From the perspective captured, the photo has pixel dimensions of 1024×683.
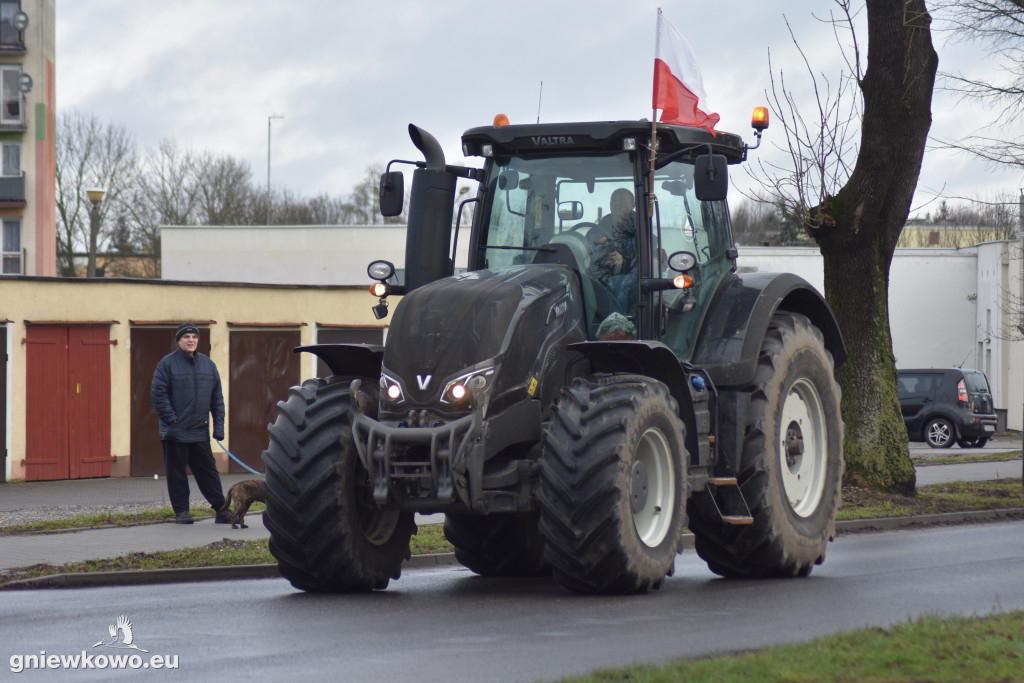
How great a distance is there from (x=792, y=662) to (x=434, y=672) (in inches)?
60.1

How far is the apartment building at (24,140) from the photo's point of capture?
52.9 m

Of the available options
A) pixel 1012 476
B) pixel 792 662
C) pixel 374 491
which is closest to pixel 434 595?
pixel 374 491

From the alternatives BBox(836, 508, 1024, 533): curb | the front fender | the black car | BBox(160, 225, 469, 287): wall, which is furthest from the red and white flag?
BBox(160, 225, 469, 287): wall

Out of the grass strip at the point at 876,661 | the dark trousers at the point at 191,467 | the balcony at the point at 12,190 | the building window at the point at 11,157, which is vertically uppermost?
the building window at the point at 11,157

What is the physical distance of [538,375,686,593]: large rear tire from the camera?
7.94 metres

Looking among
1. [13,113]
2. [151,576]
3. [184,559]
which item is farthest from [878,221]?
[13,113]

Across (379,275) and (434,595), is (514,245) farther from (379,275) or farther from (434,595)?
(434,595)

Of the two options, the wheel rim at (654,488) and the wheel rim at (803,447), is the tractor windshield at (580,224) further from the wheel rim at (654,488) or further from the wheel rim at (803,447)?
the wheel rim at (803,447)

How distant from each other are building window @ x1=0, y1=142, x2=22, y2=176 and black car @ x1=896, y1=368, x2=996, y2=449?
34.7 metres

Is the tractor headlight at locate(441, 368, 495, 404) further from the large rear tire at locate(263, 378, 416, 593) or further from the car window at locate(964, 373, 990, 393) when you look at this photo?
the car window at locate(964, 373, 990, 393)

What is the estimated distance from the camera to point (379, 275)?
9391mm

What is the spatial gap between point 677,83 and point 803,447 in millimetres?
2771

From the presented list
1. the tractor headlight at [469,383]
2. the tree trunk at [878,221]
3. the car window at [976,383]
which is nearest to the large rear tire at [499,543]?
the tractor headlight at [469,383]

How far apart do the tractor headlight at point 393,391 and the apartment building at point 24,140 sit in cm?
4744
